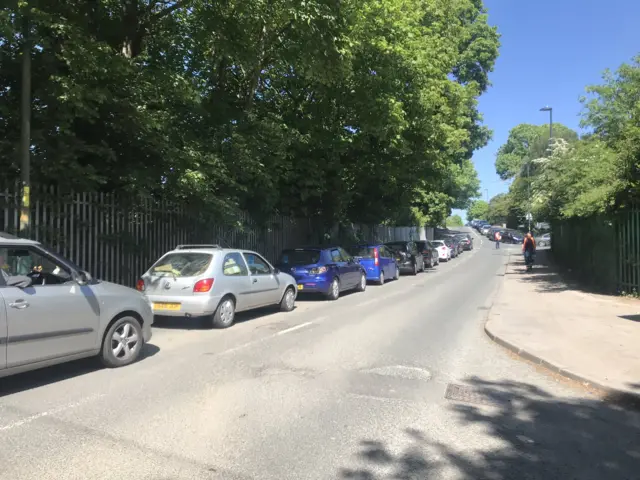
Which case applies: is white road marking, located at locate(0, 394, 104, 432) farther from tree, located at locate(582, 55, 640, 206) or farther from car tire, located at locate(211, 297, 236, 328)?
tree, located at locate(582, 55, 640, 206)

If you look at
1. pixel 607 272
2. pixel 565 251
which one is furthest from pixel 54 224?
pixel 565 251

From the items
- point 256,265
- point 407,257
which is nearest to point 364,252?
point 407,257

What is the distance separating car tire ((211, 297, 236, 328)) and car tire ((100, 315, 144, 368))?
2548mm

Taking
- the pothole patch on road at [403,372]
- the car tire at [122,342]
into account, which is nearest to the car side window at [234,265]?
the car tire at [122,342]

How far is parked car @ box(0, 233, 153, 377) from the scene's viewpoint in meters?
5.30

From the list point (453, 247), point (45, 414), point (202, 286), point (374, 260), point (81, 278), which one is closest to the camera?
point (45, 414)

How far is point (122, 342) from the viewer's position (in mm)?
6676

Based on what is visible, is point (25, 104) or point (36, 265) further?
point (25, 104)

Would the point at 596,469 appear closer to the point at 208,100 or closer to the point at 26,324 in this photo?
the point at 26,324

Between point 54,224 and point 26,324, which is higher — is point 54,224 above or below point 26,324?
above

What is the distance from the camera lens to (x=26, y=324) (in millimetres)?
5367

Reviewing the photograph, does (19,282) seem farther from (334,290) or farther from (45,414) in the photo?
(334,290)

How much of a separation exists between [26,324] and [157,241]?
843cm

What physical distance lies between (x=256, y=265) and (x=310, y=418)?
6393 mm
